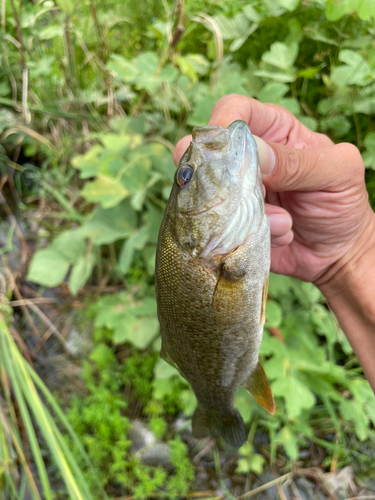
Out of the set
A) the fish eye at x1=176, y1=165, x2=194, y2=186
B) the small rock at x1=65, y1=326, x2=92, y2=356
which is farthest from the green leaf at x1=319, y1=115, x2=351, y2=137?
the small rock at x1=65, y1=326, x2=92, y2=356

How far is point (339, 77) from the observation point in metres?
1.68

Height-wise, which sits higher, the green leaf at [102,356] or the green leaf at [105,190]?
the green leaf at [105,190]

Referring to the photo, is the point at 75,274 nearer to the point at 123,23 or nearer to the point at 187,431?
the point at 187,431

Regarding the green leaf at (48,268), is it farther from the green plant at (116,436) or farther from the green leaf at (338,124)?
the green leaf at (338,124)

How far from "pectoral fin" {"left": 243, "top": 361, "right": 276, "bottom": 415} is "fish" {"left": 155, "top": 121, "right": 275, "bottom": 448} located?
18 centimetres

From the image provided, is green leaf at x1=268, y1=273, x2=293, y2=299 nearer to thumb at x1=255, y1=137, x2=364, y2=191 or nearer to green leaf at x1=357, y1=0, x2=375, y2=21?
thumb at x1=255, y1=137, x2=364, y2=191

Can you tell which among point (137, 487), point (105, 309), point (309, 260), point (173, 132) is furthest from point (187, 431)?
point (173, 132)

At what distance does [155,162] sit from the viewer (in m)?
2.05

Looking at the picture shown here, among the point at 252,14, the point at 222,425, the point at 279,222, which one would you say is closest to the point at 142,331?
the point at 222,425

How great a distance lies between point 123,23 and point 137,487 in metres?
3.74

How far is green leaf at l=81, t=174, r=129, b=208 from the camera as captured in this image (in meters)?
1.85

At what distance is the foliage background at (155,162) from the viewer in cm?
179

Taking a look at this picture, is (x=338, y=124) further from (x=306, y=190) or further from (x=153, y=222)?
(x=153, y=222)

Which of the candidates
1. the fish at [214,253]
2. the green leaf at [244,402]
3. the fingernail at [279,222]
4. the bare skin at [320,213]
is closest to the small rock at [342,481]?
the green leaf at [244,402]
